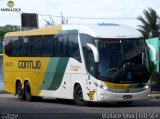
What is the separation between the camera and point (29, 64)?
2803 cm

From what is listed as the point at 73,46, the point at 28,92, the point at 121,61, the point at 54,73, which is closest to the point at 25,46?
the point at 28,92

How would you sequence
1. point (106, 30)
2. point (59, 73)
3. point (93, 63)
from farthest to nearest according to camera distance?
1. point (59, 73)
2. point (106, 30)
3. point (93, 63)

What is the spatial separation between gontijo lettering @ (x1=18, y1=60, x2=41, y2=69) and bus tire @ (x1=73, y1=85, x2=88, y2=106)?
3.38 metres

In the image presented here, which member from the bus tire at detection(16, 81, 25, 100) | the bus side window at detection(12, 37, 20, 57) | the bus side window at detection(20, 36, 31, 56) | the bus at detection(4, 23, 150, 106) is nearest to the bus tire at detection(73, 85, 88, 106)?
the bus at detection(4, 23, 150, 106)

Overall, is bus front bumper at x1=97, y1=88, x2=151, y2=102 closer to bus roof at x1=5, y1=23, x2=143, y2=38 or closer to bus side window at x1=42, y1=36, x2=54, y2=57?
bus roof at x1=5, y1=23, x2=143, y2=38

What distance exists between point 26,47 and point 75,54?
472 cm

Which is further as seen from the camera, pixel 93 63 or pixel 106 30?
pixel 106 30

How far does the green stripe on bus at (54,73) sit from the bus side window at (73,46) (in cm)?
51

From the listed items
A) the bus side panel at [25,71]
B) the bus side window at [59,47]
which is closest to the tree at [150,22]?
the bus side panel at [25,71]

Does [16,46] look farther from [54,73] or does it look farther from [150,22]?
[150,22]

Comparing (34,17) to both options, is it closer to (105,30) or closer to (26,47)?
(26,47)

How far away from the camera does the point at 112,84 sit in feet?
75.4

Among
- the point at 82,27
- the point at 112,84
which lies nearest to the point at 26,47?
the point at 82,27

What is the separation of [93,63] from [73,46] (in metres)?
1.62
